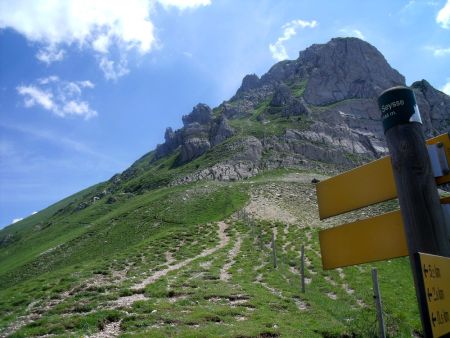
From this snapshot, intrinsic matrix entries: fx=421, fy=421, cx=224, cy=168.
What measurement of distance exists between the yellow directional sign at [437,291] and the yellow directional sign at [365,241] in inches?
52.3

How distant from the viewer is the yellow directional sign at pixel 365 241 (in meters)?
5.94

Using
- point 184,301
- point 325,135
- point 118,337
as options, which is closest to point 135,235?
point 184,301

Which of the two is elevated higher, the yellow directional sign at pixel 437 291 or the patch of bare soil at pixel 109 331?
the yellow directional sign at pixel 437 291

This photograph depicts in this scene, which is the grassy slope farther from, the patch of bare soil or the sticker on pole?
the sticker on pole

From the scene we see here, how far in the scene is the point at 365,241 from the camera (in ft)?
20.8

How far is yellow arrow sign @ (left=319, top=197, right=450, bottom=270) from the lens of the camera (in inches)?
234

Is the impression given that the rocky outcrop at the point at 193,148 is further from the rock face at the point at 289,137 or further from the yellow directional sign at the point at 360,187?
the yellow directional sign at the point at 360,187

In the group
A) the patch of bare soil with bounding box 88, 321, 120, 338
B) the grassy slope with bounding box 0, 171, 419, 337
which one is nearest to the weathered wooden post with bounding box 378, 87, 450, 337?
the grassy slope with bounding box 0, 171, 419, 337

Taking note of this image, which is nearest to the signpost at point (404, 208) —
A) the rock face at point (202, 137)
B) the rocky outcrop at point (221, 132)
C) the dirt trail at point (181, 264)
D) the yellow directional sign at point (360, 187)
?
the yellow directional sign at point (360, 187)

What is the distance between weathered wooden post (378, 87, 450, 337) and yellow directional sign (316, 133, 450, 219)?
416mm

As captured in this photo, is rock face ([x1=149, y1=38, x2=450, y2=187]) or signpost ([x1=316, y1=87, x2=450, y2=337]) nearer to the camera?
signpost ([x1=316, y1=87, x2=450, y2=337])

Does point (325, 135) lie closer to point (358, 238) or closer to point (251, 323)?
point (251, 323)

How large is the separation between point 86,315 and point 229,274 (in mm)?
14109

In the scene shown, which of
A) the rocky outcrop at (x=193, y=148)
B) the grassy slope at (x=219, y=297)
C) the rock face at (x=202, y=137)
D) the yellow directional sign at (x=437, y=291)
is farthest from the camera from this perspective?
the rock face at (x=202, y=137)
